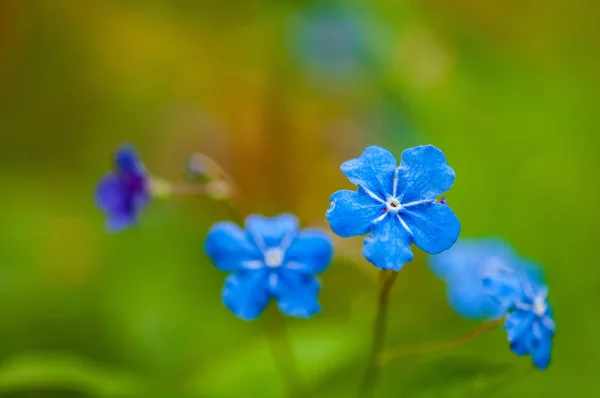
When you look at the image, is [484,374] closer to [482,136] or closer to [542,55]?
[482,136]

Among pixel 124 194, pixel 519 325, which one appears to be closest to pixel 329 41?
pixel 124 194

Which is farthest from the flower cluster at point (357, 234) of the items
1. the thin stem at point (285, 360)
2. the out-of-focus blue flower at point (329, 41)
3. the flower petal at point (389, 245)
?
the out-of-focus blue flower at point (329, 41)

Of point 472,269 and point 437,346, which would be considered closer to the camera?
point 437,346

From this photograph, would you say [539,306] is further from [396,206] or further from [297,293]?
[297,293]

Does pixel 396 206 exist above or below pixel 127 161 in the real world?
below

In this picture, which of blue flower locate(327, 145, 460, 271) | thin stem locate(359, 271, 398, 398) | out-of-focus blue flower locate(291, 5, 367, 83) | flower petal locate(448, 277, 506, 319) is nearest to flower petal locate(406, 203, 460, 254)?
blue flower locate(327, 145, 460, 271)

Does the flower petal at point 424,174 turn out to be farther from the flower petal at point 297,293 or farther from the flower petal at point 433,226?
the flower petal at point 297,293

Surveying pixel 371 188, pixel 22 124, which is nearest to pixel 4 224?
pixel 22 124
